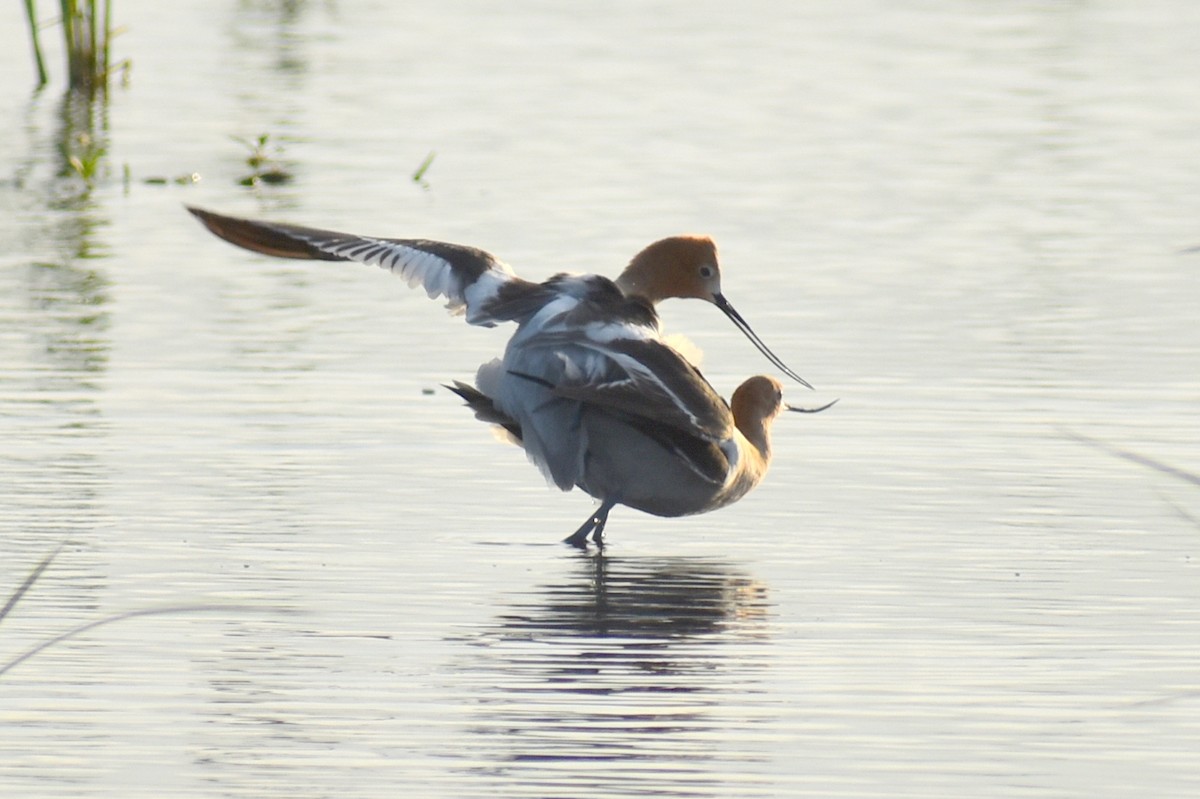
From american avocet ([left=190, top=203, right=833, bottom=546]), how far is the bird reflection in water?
0.75 ft

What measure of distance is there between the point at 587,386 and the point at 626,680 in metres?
1.23

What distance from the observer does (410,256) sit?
7230 mm

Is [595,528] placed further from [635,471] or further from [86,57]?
[86,57]

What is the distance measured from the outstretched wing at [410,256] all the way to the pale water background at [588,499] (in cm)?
62

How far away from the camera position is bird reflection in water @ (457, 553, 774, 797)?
470cm

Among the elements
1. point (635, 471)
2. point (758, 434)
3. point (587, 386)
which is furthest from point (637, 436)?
point (758, 434)

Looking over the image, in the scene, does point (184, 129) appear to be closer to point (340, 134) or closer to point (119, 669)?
point (340, 134)

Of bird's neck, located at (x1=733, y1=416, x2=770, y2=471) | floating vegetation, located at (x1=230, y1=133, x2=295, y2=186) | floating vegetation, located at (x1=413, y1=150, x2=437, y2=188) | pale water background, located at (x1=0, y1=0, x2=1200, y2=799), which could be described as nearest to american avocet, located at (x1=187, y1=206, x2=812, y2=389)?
bird's neck, located at (x1=733, y1=416, x2=770, y2=471)

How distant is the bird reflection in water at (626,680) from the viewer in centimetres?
470

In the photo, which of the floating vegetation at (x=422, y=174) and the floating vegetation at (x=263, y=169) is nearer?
the floating vegetation at (x=422, y=174)

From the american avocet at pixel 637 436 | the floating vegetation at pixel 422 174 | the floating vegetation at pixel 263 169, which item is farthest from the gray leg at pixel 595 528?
the floating vegetation at pixel 263 169

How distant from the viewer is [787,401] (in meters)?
8.76

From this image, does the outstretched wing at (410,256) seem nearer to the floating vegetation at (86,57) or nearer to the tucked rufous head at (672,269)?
the tucked rufous head at (672,269)

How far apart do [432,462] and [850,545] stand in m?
1.53
